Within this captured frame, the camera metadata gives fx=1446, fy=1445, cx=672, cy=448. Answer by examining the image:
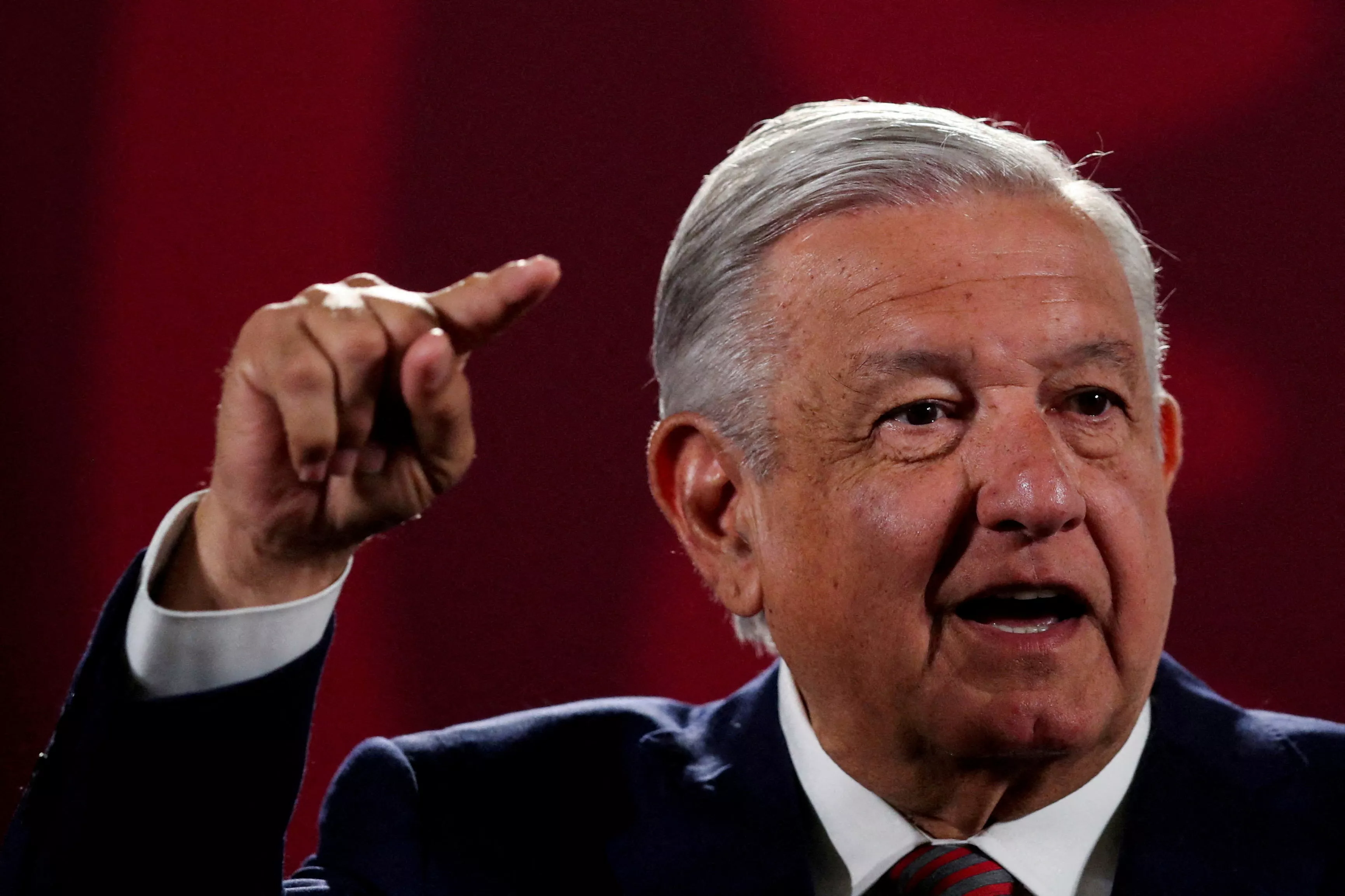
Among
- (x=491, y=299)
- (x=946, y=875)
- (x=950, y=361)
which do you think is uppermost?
(x=491, y=299)

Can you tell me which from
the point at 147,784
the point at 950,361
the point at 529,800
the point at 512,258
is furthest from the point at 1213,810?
the point at 512,258

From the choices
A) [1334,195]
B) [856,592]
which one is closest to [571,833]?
[856,592]

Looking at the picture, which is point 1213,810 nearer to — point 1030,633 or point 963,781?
point 963,781

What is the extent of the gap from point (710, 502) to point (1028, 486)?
451 mm

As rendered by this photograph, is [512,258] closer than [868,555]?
No

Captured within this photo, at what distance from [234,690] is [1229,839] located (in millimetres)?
1118

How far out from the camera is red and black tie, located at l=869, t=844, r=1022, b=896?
1.61m

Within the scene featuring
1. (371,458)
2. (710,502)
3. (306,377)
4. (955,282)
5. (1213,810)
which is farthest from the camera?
(710,502)

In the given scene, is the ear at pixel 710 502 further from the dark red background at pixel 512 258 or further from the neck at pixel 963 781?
the dark red background at pixel 512 258

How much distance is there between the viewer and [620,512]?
2371mm

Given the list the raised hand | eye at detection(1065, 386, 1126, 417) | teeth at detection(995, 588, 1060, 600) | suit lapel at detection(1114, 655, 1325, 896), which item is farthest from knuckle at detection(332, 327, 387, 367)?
suit lapel at detection(1114, 655, 1325, 896)

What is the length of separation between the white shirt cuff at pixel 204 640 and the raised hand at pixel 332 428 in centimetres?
2

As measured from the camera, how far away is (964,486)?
1520 mm

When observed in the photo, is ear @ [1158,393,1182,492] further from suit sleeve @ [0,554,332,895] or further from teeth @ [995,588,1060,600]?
suit sleeve @ [0,554,332,895]
